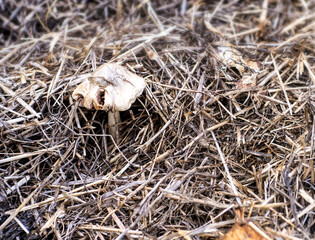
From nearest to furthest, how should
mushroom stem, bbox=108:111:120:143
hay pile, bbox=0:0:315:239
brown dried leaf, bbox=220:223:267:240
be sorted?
brown dried leaf, bbox=220:223:267:240 < hay pile, bbox=0:0:315:239 < mushroom stem, bbox=108:111:120:143

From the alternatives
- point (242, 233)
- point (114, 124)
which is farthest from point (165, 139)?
point (242, 233)

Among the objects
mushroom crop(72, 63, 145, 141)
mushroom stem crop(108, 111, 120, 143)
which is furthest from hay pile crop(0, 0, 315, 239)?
mushroom crop(72, 63, 145, 141)

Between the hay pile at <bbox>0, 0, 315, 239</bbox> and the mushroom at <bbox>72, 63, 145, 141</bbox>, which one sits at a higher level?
the mushroom at <bbox>72, 63, 145, 141</bbox>

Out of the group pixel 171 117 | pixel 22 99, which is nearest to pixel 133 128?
pixel 171 117

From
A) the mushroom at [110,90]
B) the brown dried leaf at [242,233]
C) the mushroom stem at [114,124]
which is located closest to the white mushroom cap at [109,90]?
the mushroom at [110,90]

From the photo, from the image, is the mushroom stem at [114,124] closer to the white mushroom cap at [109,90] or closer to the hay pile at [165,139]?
the hay pile at [165,139]

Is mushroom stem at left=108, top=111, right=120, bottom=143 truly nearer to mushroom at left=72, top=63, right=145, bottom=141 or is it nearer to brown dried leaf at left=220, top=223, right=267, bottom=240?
mushroom at left=72, top=63, right=145, bottom=141

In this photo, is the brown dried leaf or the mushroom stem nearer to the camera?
the brown dried leaf
